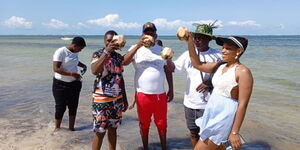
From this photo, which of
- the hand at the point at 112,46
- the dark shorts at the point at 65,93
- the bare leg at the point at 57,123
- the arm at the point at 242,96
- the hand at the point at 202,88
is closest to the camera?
the arm at the point at 242,96

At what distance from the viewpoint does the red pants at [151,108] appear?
184 inches

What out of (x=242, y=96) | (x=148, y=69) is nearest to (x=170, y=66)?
(x=148, y=69)

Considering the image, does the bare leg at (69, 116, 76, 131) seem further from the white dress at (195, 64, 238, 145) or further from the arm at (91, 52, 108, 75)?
the white dress at (195, 64, 238, 145)

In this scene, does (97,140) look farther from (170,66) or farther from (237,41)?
(237,41)

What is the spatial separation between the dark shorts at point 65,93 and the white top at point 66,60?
10 centimetres

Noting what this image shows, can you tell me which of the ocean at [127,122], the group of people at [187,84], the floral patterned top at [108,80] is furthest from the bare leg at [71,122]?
the floral patterned top at [108,80]

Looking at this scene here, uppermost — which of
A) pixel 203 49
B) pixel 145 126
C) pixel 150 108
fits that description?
pixel 203 49

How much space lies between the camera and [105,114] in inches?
162

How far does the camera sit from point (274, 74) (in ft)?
47.0

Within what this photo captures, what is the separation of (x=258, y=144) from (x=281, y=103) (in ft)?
11.5

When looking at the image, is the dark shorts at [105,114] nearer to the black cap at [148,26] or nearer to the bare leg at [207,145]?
the black cap at [148,26]

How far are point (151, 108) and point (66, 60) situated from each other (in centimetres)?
191

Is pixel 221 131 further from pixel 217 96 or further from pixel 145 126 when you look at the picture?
pixel 145 126

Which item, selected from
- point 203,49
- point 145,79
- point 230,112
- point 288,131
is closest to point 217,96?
point 230,112
